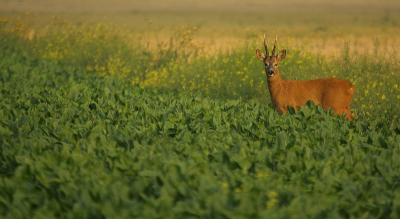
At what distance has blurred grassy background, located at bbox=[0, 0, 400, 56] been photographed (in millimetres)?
52188

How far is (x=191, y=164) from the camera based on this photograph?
510cm

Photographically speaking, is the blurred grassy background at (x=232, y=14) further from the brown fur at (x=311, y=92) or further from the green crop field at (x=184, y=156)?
the green crop field at (x=184, y=156)

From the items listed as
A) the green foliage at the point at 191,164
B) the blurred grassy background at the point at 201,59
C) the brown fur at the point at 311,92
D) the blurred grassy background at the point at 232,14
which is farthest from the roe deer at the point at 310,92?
the blurred grassy background at the point at 232,14

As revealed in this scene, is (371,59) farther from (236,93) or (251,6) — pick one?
(251,6)

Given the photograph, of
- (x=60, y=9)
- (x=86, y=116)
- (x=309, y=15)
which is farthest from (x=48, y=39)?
(x=60, y=9)

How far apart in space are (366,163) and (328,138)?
109cm

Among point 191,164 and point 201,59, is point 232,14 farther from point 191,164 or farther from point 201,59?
point 191,164

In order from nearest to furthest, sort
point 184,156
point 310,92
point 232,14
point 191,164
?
point 191,164 < point 184,156 < point 310,92 < point 232,14

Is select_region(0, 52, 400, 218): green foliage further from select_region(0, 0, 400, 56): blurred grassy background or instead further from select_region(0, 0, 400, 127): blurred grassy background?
select_region(0, 0, 400, 56): blurred grassy background

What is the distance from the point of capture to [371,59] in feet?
50.8

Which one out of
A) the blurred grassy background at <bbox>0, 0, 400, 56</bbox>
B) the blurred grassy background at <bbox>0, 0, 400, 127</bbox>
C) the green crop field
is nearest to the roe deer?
the blurred grassy background at <bbox>0, 0, 400, 127</bbox>

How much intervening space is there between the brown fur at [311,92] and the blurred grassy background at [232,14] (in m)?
35.4

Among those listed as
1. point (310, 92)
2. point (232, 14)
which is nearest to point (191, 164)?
point (310, 92)

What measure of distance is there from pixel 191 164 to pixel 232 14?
64072mm
